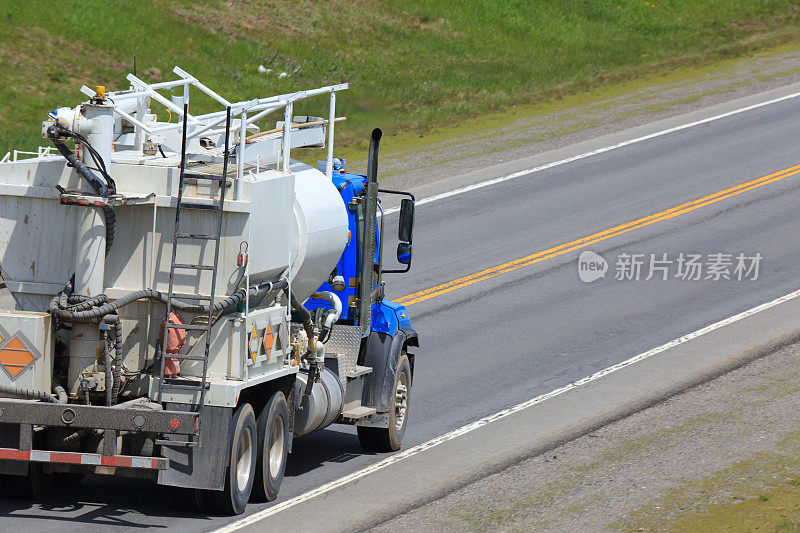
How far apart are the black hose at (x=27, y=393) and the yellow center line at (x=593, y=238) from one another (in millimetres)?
9923

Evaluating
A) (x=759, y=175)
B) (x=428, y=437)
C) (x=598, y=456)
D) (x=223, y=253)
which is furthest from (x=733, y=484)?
(x=759, y=175)

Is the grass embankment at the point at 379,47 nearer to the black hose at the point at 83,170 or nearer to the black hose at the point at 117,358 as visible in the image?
the black hose at the point at 83,170

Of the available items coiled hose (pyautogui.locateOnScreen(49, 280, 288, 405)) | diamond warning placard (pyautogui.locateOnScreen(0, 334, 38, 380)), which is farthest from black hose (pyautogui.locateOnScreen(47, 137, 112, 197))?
diamond warning placard (pyautogui.locateOnScreen(0, 334, 38, 380))

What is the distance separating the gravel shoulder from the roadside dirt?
12.1 meters

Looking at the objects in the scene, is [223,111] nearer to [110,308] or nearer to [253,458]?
[110,308]

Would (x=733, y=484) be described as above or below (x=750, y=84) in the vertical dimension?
below

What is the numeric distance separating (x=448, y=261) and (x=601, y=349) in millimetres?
4602

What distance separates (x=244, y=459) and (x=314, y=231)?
2.44m

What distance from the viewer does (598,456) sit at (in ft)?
43.5

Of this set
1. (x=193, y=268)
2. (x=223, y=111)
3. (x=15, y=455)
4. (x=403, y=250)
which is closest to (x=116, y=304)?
(x=193, y=268)

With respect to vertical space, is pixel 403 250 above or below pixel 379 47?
below

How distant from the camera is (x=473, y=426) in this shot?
1484 cm

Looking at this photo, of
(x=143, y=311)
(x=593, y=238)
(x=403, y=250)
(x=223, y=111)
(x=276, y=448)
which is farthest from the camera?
(x=593, y=238)

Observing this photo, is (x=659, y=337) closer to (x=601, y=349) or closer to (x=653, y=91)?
(x=601, y=349)
